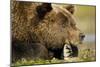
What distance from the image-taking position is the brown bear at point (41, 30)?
7.92ft

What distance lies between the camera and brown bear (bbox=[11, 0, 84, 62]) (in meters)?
2.41

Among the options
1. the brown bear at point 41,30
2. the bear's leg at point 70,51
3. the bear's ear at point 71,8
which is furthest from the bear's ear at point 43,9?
A: the bear's leg at point 70,51

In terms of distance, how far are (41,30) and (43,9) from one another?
0.25m

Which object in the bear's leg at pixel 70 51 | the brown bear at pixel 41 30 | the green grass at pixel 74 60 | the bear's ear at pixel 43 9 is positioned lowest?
the green grass at pixel 74 60

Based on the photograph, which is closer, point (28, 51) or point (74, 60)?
point (28, 51)

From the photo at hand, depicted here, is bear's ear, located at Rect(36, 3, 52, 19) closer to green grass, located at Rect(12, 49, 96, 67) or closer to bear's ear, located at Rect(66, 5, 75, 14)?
bear's ear, located at Rect(66, 5, 75, 14)

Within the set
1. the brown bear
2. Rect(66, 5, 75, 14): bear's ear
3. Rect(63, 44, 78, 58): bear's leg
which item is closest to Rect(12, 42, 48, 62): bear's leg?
the brown bear

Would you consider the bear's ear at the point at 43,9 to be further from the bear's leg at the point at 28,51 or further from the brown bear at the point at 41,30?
the bear's leg at the point at 28,51

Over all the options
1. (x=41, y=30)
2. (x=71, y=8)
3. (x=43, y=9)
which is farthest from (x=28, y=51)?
(x=71, y=8)

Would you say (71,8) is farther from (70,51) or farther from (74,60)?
(74,60)

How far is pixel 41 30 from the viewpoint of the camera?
2.52 m
